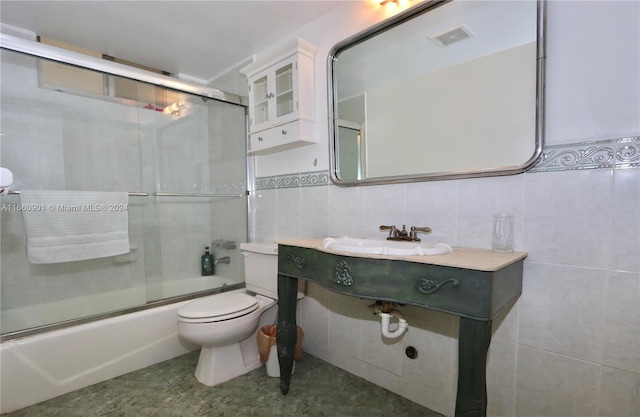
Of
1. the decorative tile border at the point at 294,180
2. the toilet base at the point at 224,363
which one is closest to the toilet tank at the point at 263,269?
the toilet base at the point at 224,363

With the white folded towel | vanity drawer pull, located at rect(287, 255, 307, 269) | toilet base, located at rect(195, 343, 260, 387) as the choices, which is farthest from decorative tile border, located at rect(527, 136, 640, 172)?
the white folded towel

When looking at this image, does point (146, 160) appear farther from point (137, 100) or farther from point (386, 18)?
point (386, 18)

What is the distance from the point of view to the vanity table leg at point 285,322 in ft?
5.10

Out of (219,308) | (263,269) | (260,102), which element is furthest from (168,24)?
(219,308)

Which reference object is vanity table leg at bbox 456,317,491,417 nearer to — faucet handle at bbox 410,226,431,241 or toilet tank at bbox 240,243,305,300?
faucet handle at bbox 410,226,431,241

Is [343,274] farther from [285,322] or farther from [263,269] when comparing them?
[263,269]

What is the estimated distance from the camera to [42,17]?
A: 72.4 inches

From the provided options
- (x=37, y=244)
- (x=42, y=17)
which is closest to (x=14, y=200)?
(x=37, y=244)

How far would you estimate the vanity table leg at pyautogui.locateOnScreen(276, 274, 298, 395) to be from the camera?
1554 millimetres

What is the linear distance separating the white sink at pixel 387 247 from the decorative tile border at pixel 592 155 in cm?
47

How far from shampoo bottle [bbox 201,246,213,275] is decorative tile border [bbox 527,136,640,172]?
233cm

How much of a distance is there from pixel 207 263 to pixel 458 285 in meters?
2.15

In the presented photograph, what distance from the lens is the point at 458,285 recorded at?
0.96 metres

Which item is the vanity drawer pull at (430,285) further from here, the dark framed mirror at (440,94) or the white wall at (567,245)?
the dark framed mirror at (440,94)
